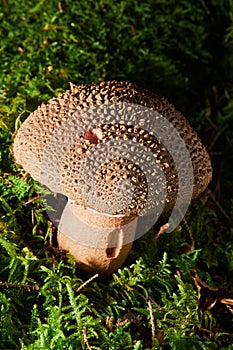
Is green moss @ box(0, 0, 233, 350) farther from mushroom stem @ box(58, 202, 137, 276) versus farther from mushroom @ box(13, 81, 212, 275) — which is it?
mushroom @ box(13, 81, 212, 275)

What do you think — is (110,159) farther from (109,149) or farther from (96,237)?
(96,237)

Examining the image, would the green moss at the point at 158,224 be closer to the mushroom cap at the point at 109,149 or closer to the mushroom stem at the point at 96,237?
the mushroom stem at the point at 96,237

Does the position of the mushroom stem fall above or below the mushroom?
below

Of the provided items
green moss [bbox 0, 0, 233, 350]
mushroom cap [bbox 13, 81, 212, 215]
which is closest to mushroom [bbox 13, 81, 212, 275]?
mushroom cap [bbox 13, 81, 212, 215]

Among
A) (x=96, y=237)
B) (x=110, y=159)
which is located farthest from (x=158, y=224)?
(x=110, y=159)

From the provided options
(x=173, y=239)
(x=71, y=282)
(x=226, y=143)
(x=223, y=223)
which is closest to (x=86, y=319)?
(x=71, y=282)

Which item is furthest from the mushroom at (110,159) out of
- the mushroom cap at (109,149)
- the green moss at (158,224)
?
the green moss at (158,224)

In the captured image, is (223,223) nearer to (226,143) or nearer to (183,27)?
(226,143)
